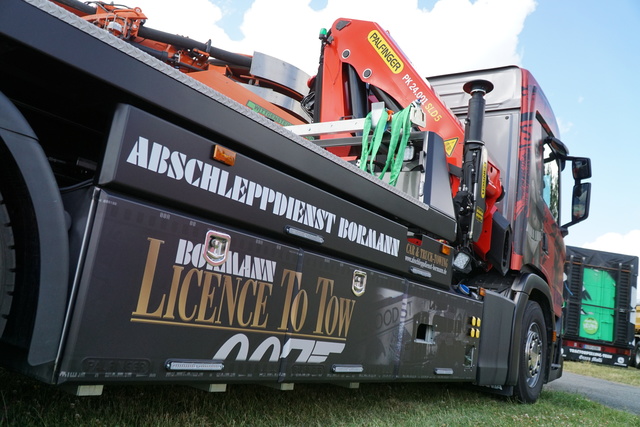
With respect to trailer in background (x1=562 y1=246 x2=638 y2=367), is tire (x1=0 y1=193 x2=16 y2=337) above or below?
below

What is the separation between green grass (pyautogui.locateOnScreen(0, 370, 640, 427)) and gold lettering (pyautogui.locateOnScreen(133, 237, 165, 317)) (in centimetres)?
61

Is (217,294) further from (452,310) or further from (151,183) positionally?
(452,310)

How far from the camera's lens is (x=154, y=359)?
2150mm

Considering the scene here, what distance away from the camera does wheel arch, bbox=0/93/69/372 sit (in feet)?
5.87

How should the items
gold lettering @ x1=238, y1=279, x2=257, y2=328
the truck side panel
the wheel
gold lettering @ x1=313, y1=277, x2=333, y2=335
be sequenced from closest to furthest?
the truck side panel < gold lettering @ x1=238, y1=279, x2=257, y2=328 < gold lettering @ x1=313, y1=277, x2=333, y2=335 < the wheel

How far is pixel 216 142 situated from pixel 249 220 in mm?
370

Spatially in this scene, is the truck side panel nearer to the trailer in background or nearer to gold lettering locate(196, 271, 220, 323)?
gold lettering locate(196, 271, 220, 323)

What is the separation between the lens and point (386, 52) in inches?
197

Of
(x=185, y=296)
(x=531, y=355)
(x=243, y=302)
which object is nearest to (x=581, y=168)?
(x=531, y=355)

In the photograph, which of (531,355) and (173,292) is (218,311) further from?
(531,355)

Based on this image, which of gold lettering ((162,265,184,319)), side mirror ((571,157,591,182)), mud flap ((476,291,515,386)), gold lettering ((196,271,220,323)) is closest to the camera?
gold lettering ((162,265,184,319))

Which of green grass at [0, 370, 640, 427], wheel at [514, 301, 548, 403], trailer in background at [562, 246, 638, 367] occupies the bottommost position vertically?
green grass at [0, 370, 640, 427]

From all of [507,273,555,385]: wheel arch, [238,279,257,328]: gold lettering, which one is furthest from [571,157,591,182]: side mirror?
[238,279,257,328]: gold lettering

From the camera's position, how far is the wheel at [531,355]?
535cm
